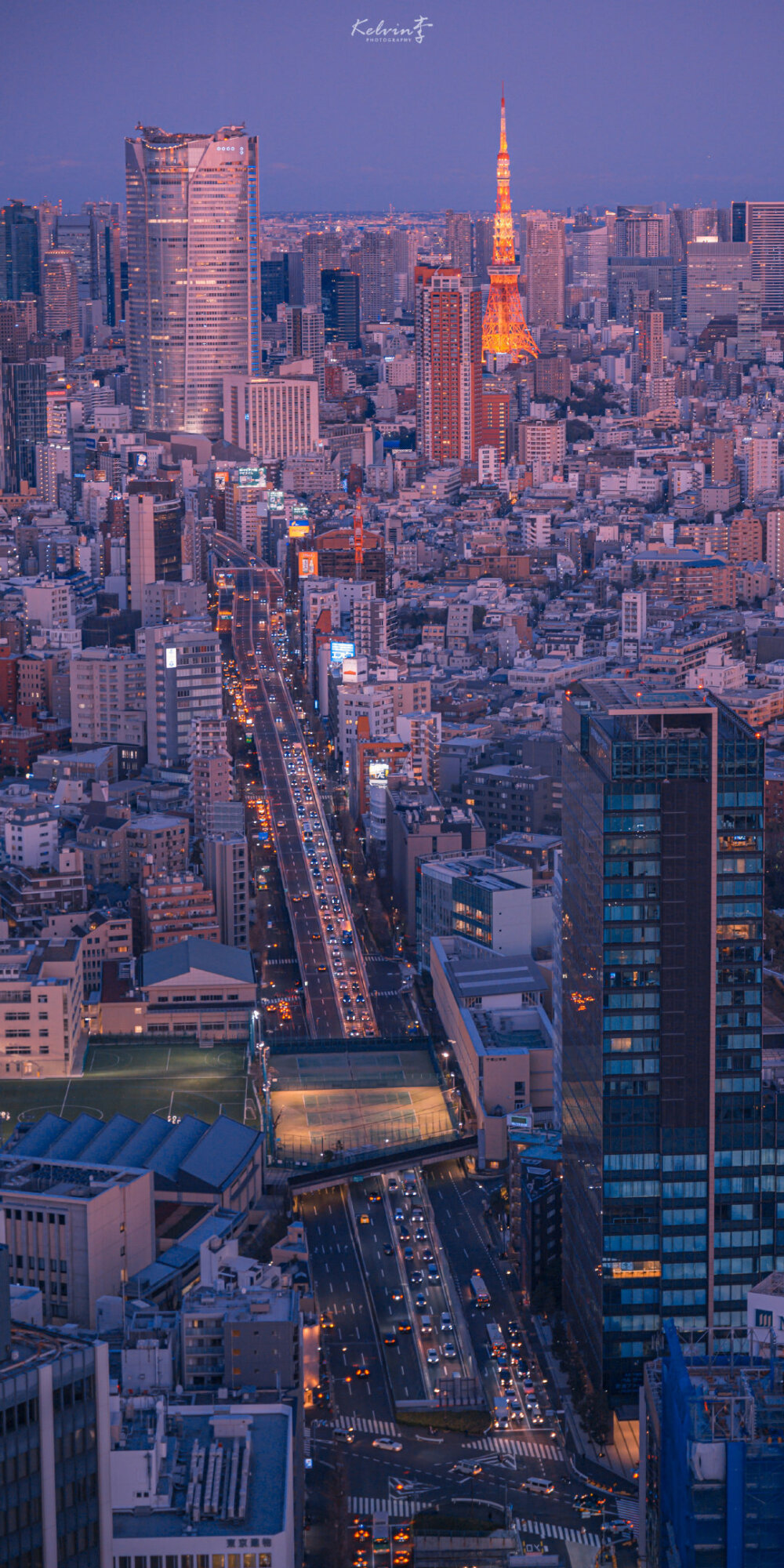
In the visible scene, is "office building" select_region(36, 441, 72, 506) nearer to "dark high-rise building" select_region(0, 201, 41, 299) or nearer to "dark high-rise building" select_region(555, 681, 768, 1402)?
"dark high-rise building" select_region(0, 201, 41, 299)

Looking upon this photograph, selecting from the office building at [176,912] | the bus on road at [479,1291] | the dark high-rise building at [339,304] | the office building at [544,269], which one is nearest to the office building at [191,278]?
the dark high-rise building at [339,304]

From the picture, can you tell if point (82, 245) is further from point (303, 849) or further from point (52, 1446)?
point (52, 1446)

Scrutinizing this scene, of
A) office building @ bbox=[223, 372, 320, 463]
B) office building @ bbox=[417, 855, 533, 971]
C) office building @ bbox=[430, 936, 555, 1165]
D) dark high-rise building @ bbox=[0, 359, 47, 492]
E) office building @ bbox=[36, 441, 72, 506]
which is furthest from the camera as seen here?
office building @ bbox=[223, 372, 320, 463]

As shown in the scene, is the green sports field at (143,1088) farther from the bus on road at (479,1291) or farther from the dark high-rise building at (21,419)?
the dark high-rise building at (21,419)

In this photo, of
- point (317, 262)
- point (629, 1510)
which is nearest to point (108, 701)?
point (629, 1510)

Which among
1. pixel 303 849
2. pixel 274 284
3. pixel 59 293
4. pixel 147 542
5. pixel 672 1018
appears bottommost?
pixel 303 849

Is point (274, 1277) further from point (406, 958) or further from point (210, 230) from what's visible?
point (210, 230)

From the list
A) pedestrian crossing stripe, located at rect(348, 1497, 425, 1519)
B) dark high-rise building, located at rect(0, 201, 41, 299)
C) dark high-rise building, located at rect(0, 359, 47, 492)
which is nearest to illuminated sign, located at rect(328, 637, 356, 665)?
pedestrian crossing stripe, located at rect(348, 1497, 425, 1519)
